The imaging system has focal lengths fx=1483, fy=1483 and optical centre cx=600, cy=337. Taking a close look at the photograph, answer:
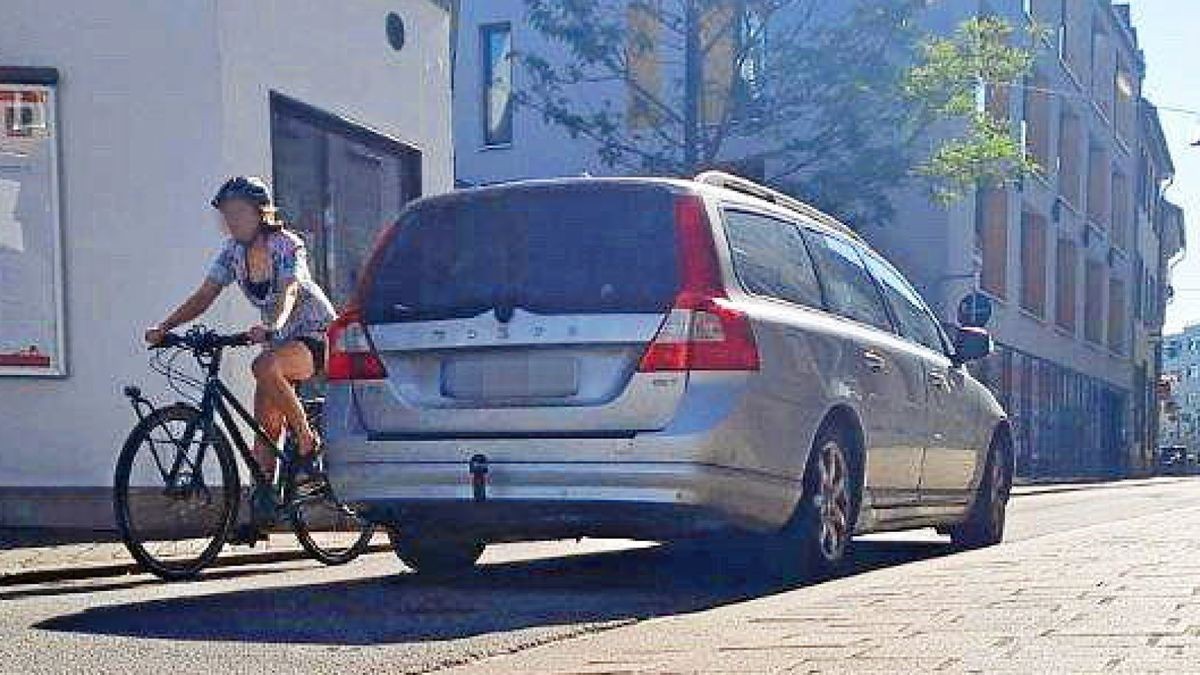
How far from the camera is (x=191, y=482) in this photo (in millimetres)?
6449

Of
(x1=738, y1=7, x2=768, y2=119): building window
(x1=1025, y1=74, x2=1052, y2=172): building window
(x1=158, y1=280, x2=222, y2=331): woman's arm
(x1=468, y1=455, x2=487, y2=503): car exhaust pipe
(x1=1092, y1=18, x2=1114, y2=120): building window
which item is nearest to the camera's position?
(x1=468, y1=455, x2=487, y2=503): car exhaust pipe

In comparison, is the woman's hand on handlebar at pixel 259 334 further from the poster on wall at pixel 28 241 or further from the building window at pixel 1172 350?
the building window at pixel 1172 350

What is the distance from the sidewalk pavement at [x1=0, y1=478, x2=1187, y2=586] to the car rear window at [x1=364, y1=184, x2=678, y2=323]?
172 cm

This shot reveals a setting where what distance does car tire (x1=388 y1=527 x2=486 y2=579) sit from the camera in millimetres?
6508

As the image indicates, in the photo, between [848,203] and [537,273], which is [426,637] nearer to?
[537,273]

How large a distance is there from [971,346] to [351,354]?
3.97 meters

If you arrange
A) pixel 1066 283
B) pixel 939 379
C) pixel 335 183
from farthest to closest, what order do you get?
pixel 1066 283 < pixel 335 183 < pixel 939 379

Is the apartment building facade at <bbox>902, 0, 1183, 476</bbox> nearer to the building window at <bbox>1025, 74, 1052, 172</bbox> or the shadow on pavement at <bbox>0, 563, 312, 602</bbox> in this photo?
the building window at <bbox>1025, 74, 1052, 172</bbox>

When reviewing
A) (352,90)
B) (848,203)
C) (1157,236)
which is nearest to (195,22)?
(352,90)

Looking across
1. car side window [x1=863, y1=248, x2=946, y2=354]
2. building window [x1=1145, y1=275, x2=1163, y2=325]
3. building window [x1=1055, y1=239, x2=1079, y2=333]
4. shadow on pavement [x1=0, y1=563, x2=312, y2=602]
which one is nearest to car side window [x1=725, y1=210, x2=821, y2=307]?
car side window [x1=863, y1=248, x2=946, y2=354]

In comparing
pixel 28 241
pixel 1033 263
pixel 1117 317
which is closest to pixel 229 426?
pixel 28 241

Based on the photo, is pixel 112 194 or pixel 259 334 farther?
pixel 112 194

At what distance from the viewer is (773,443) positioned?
19.5 feet

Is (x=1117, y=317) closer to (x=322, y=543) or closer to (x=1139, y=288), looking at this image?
(x=1139, y=288)
